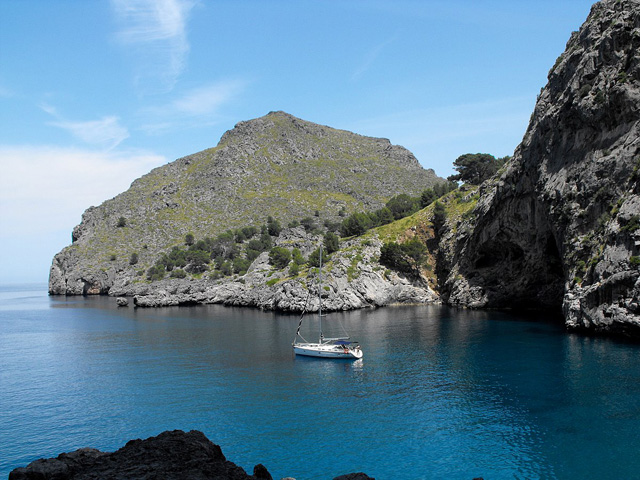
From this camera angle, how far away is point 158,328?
92188mm

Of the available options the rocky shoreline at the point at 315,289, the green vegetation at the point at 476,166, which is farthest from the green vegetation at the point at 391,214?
the rocky shoreline at the point at 315,289

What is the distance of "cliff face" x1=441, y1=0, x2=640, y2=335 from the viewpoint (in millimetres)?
61500

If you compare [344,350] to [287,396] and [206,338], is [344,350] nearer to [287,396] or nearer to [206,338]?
[287,396]

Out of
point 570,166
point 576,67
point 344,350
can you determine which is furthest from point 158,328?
point 576,67

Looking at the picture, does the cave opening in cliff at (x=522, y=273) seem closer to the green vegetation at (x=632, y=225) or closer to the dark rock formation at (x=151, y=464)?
the green vegetation at (x=632, y=225)

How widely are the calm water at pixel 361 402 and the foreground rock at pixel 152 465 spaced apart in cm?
754

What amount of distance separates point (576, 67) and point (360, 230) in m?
87.2

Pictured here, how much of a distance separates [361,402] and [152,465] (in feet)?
79.6

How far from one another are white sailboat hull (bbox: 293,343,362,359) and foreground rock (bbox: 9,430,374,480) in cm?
3686

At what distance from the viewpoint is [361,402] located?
4284cm

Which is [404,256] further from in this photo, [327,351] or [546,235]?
[327,351]

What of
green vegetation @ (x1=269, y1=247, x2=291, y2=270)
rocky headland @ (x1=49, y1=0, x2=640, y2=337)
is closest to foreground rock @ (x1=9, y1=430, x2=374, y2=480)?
rocky headland @ (x1=49, y1=0, x2=640, y2=337)

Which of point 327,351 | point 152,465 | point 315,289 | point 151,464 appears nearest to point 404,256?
point 315,289

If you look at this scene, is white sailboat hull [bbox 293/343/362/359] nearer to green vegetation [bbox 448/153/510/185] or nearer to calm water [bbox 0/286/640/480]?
calm water [bbox 0/286/640/480]
